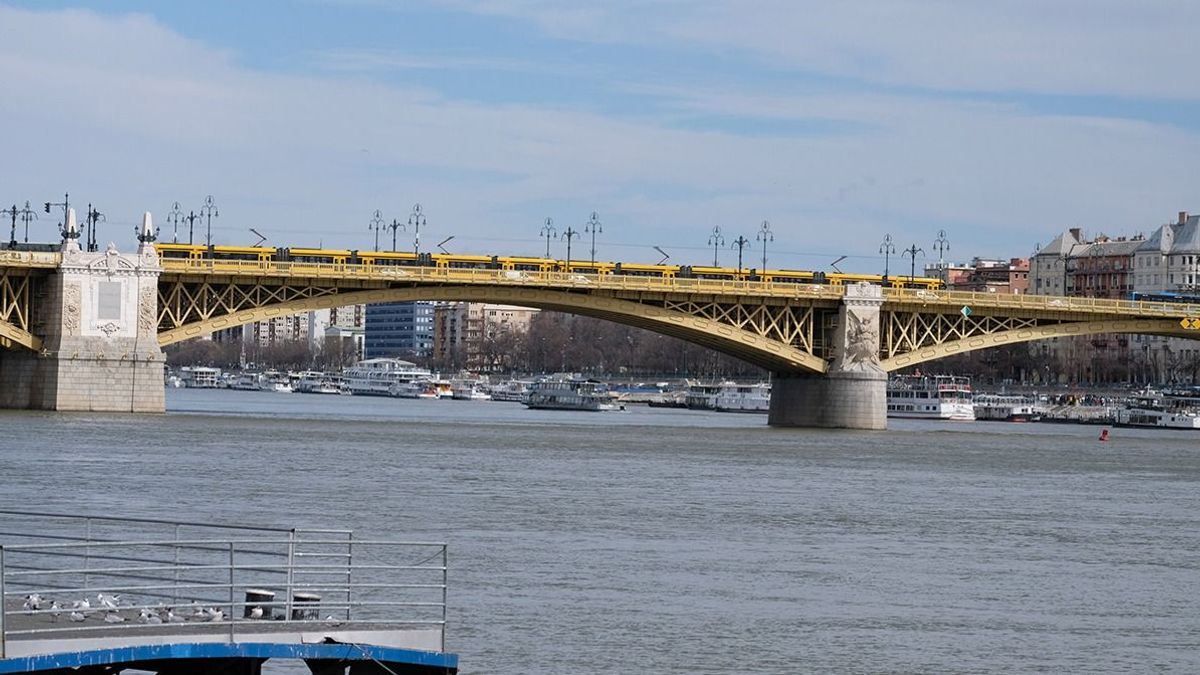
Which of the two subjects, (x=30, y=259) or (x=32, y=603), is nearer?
(x=32, y=603)

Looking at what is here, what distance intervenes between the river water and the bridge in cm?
380

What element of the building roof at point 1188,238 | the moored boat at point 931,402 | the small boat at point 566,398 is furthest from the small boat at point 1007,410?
the building roof at point 1188,238

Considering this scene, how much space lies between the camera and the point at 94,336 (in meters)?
85.8

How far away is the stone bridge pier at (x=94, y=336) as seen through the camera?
3346 inches

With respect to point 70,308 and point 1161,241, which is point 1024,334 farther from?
point 1161,241

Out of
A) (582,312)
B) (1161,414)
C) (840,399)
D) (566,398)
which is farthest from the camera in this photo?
(566,398)

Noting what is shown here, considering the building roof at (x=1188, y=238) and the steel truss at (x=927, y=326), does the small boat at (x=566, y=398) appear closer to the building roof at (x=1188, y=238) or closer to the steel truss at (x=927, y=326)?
the steel truss at (x=927, y=326)

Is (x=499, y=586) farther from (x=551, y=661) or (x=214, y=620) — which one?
(x=214, y=620)

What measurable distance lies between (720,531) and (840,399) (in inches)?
2276

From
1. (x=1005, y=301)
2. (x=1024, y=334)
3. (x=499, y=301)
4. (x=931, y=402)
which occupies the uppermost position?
(x=1005, y=301)

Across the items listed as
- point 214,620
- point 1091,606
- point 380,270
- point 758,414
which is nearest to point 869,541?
point 1091,606

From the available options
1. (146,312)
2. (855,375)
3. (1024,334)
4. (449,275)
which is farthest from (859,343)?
(146,312)

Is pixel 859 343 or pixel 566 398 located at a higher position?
pixel 859 343

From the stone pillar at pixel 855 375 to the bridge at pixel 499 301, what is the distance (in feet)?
0.21
